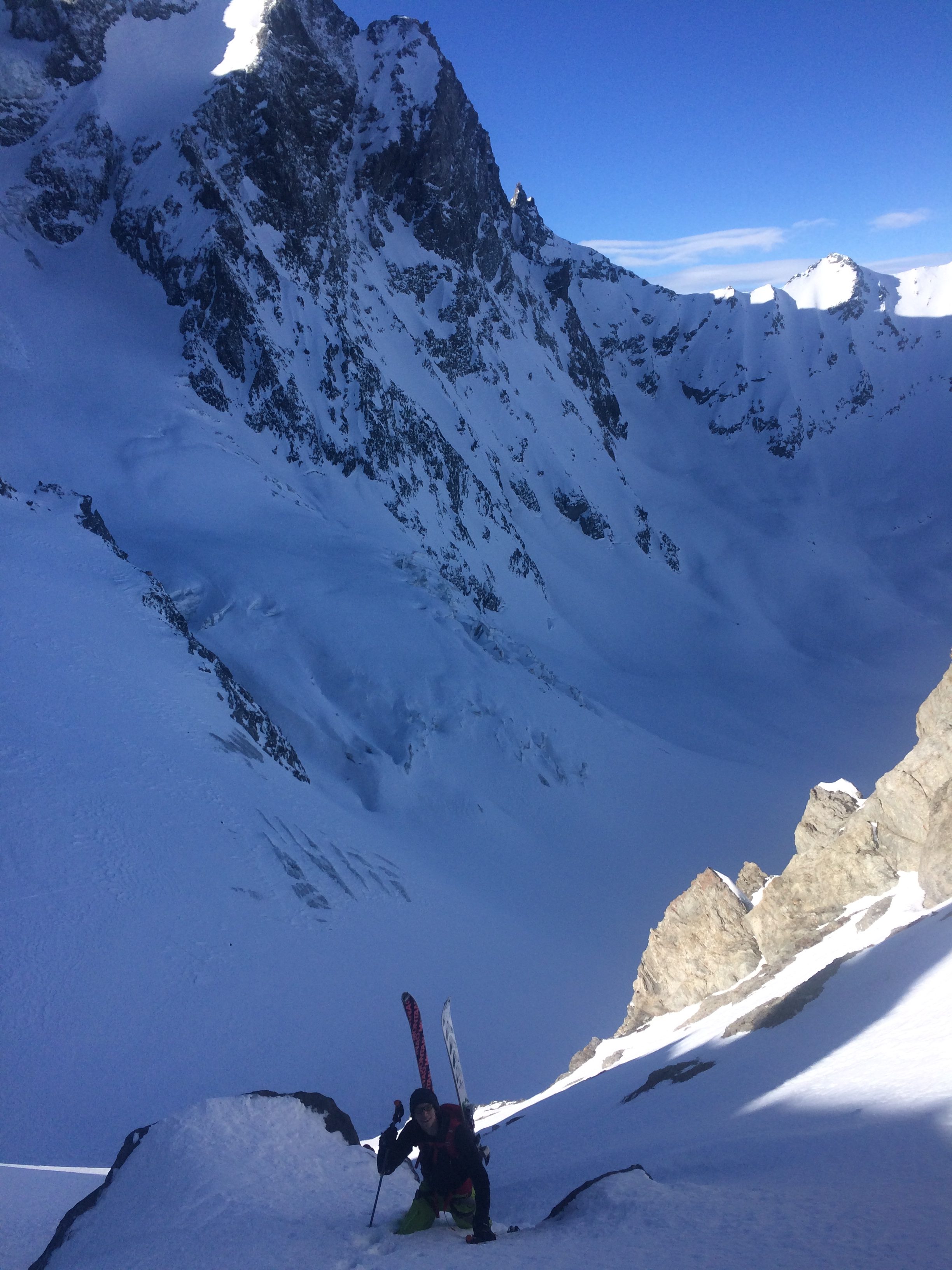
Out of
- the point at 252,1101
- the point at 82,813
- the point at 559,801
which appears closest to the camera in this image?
the point at 252,1101

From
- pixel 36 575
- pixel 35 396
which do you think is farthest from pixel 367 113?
pixel 36 575

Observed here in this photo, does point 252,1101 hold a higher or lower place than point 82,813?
lower

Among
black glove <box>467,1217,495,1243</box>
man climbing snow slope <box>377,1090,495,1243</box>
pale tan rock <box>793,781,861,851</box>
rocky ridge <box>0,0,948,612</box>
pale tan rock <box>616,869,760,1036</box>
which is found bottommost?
pale tan rock <box>616,869,760,1036</box>

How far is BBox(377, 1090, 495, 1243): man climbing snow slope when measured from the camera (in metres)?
4.50

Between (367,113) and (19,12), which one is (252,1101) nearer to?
(19,12)

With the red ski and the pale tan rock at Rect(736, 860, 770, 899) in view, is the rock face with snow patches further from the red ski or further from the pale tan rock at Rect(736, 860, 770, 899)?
the red ski

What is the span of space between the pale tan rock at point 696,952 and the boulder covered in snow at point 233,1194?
29.9 feet

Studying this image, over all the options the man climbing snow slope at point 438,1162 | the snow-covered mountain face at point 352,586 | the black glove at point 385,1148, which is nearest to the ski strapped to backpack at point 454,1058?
the man climbing snow slope at point 438,1162

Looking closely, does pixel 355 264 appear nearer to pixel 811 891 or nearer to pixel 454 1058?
pixel 811 891

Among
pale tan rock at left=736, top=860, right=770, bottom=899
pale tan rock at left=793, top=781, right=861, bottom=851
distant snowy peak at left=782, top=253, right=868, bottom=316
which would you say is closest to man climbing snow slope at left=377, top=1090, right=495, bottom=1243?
pale tan rock at left=793, top=781, right=861, bottom=851

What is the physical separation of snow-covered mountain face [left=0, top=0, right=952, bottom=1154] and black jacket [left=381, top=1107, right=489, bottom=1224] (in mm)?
7880

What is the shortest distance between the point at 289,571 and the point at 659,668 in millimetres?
29326

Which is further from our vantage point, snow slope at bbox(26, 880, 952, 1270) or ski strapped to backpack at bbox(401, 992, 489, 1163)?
ski strapped to backpack at bbox(401, 992, 489, 1163)

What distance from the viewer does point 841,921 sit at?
10.5m
